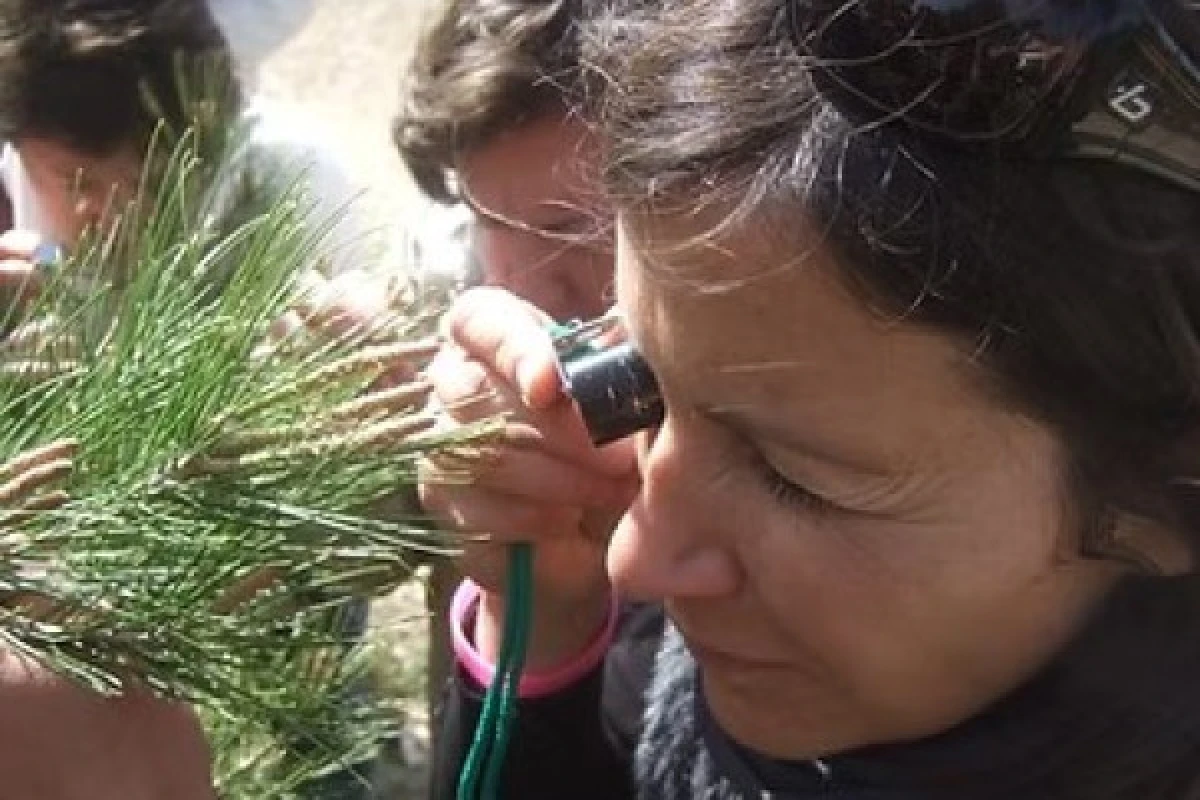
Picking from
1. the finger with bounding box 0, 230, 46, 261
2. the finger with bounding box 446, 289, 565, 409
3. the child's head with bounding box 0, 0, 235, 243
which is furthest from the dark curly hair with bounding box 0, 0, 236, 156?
the finger with bounding box 446, 289, 565, 409

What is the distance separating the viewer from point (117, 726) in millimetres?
633

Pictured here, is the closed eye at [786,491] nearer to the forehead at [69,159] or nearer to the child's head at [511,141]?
the child's head at [511,141]

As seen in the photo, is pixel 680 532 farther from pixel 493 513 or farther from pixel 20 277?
pixel 20 277

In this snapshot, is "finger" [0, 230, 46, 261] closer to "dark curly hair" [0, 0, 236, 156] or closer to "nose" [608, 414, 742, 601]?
"nose" [608, 414, 742, 601]

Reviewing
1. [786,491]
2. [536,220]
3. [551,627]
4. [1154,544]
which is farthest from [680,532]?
[536,220]

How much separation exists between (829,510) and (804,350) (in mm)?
62

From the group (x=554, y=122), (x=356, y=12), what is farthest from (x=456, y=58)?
(x=356, y=12)

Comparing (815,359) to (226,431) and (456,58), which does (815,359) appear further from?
(456,58)

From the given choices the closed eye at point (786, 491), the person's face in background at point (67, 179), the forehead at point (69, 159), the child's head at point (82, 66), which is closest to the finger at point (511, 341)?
the closed eye at point (786, 491)

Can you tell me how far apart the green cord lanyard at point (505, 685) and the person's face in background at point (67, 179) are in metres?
0.35

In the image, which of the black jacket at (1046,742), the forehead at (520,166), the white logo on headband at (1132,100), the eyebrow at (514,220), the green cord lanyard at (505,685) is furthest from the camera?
the forehead at (520,166)

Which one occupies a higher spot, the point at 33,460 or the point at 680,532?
the point at 33,460

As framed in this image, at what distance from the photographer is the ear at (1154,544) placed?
68 centimetres

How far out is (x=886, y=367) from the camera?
638mm
